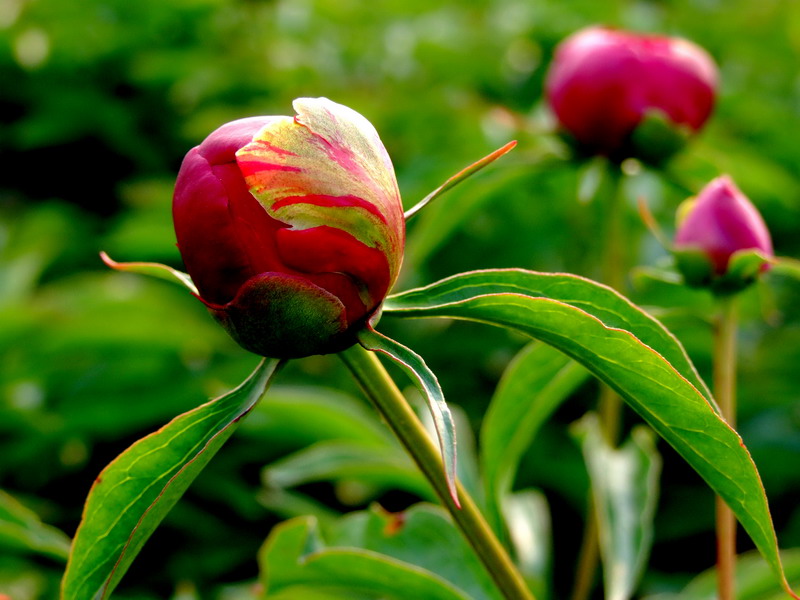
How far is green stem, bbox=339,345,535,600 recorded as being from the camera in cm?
50

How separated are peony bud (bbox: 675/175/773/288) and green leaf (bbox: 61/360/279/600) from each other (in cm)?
34

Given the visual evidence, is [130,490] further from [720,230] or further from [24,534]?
[720,230]

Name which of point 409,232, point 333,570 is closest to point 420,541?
point 333,570

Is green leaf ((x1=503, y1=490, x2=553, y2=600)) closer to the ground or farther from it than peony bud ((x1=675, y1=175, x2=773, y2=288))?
closer to the ground

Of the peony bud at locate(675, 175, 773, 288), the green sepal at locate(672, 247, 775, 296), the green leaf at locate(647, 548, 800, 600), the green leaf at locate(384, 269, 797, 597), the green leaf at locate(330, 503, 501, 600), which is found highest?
the green leaf at locate(384, 269, 797, 597)

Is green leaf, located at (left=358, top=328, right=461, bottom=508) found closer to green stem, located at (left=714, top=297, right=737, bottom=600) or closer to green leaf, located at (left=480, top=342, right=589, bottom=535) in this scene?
green leaf, located at (left=480, top=342, right=589, bottom=535)

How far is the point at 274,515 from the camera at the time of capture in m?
1.20

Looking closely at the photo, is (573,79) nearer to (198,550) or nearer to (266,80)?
(198,550)

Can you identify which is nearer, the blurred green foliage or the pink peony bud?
the pink peony bud

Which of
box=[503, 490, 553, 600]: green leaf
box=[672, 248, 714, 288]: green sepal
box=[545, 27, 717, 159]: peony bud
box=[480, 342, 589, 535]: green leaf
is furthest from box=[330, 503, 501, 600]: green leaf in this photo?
box=[545, 27, 717, 159]: peony bud

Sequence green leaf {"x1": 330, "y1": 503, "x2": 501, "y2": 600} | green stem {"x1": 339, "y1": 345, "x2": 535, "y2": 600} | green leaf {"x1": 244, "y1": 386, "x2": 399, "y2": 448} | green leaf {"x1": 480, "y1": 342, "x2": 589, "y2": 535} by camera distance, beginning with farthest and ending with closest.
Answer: green leaf {"x1": 244, "y1": 386, "x2": 399, "y2": 448} < green leaf {"x1": 330, "y1": 503, "x2": 501, "y2": 600} < green leaf {"x1": 480, "y1": 342, "x2": 589, "y2": 535} < green stem {"x1": 339, "y1": 345, "x2": 535, "y2": 600}

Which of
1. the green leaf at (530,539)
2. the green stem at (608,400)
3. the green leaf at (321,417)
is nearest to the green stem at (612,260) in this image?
the green stem at (608,400)

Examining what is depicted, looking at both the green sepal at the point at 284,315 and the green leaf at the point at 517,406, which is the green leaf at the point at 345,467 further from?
the green sepal at the point at 284,315

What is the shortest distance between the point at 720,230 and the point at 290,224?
34 cm
